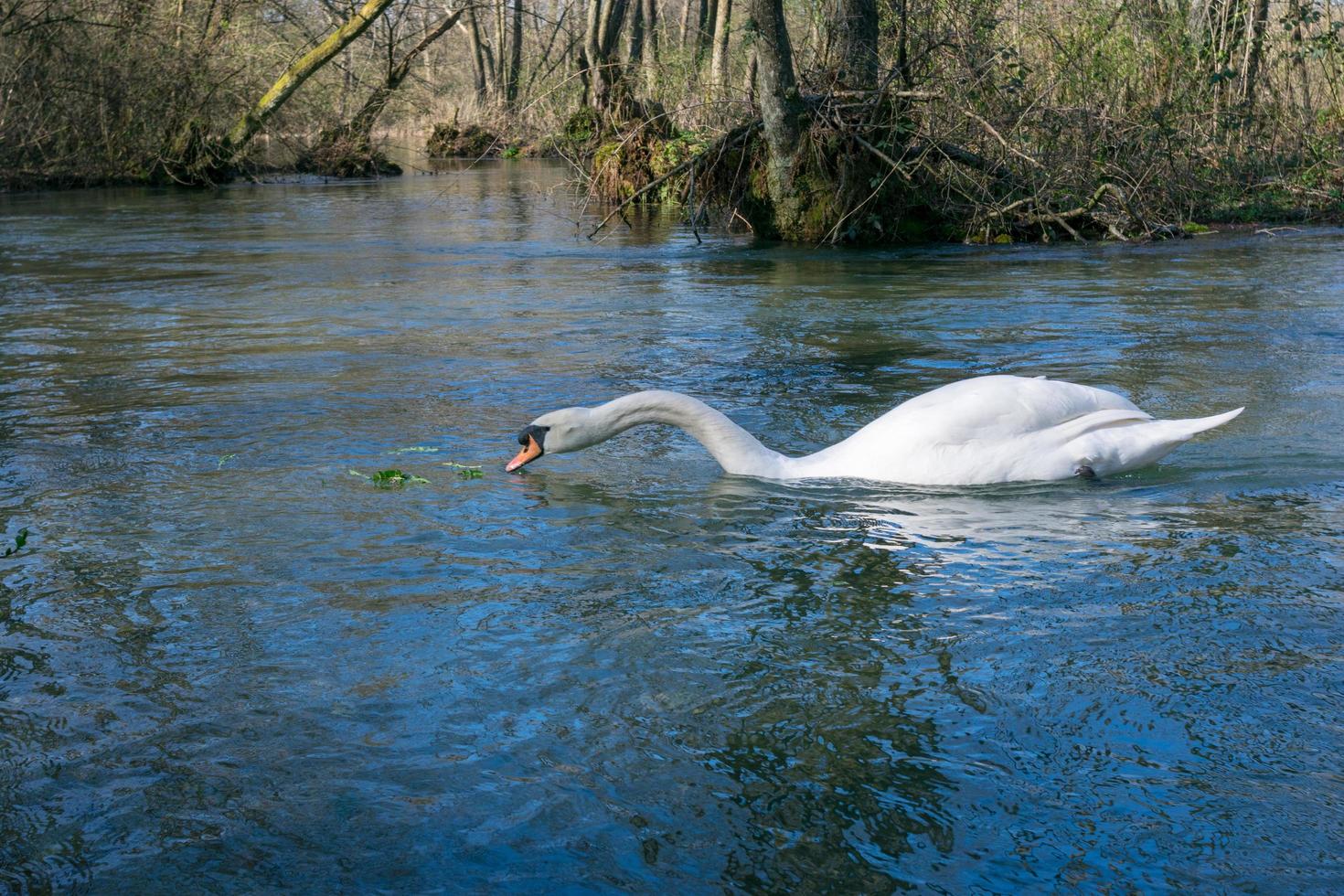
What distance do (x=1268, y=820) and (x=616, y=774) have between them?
159 centimetres

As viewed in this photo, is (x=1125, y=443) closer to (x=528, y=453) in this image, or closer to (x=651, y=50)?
(x=528, y=453)

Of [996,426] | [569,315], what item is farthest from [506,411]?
[569,315]

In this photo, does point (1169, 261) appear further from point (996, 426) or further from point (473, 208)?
point (473, 208)

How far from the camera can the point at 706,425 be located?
647 cm

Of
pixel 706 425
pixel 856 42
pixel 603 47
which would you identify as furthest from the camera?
pixel 603 47

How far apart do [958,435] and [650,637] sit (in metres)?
2.15

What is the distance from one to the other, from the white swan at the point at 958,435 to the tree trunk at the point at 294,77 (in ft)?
76.9

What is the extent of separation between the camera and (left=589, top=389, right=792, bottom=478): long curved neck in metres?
6.45

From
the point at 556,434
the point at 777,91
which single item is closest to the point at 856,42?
the point at 777,91

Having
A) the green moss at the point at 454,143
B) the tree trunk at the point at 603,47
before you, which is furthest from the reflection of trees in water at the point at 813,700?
the green moss at the point at 454,143

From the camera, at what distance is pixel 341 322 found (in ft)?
40.0

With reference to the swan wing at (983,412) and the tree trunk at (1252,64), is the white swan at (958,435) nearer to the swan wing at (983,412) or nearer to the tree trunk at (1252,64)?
the swan wing at (983,412)

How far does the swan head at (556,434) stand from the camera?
21.5 feet

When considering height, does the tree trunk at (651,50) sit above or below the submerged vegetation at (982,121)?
above
